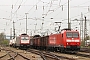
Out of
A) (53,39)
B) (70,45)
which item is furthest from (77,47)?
(53,39)

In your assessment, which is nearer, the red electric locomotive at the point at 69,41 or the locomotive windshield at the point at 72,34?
the red electric locomotive at the point at 69,41

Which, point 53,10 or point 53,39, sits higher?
point 53,10

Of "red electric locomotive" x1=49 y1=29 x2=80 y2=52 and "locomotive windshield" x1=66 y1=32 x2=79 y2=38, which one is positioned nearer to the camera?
"red electric locomotive" x1=49 y1=29 x2=80 y2=52

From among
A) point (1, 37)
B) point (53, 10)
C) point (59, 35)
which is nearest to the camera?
point (59, 35)

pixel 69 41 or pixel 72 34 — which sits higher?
pixel 72 34

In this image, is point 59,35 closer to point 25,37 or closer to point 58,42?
point 58,42

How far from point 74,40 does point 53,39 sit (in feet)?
19.8

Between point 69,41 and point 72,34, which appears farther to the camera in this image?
point 72,34

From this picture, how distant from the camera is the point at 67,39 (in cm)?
3117

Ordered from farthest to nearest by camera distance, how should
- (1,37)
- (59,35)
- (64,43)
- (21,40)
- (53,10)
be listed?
(1,37) < (21,40) < (53,10) < (59,35) < (64,43)

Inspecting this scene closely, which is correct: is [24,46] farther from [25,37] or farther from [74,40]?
[74,40]

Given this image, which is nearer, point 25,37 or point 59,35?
point 59,35

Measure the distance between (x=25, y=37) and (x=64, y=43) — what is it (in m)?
21.1

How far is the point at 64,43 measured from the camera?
30906 mm
